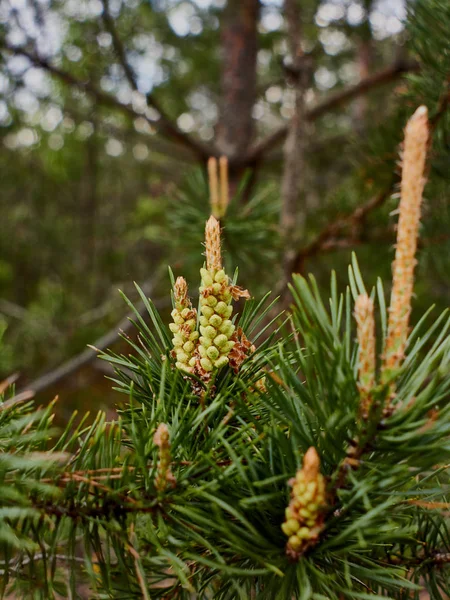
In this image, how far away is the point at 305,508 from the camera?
1.28 feet

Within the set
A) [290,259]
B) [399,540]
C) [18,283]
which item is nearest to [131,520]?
[399,540]

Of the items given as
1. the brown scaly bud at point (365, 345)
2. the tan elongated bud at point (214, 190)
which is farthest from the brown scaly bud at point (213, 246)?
the tan elongated bud at point (214, 190)

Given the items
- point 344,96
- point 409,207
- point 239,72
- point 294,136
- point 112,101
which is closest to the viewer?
point 409,207

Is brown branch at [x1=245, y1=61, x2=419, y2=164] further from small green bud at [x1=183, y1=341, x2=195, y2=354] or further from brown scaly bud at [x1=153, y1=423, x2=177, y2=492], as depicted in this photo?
brown scaly bud at [x1=153, y1=423, x2=177, y2=492]

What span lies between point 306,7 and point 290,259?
2160 mm

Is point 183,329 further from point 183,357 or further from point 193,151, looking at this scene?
point 193,151

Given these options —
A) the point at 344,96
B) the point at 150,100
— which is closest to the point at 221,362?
the point at 150,100

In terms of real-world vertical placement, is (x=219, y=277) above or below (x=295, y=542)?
above

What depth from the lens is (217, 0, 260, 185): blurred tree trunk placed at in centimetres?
214

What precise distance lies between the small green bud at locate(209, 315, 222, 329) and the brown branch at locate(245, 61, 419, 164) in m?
1.39

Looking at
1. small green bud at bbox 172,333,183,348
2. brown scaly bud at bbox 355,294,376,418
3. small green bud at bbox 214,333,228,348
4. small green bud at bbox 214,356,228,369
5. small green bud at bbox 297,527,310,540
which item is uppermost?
Answer: small green bud at bbox 172,333,183,348

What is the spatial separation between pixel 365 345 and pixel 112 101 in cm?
151

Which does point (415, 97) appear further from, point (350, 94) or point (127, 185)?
point (127, 185)

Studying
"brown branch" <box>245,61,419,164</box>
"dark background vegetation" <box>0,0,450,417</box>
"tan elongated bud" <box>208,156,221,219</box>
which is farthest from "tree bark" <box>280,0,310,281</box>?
"brown branch" <box>245,61,419,164</box>
